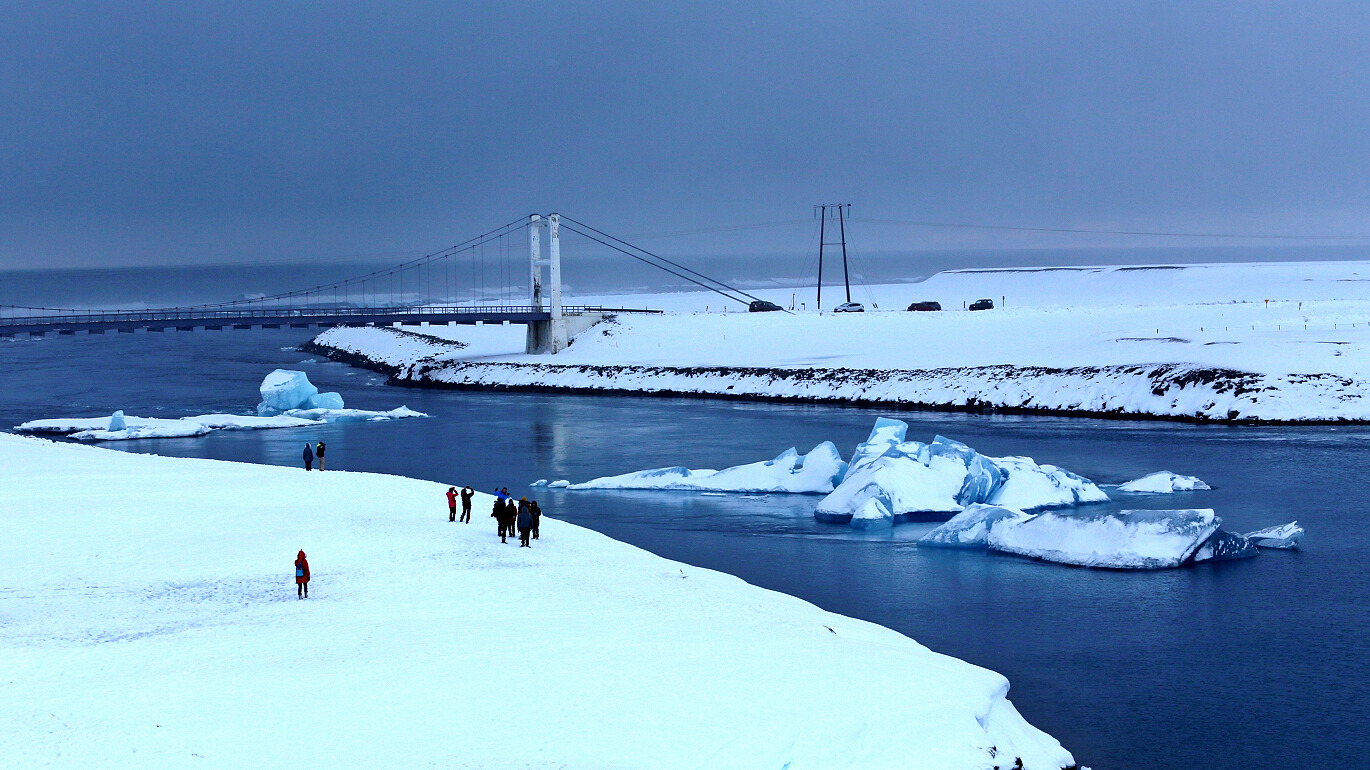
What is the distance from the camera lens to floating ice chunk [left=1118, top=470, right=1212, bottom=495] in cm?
2991

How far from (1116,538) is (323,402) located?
131 feet

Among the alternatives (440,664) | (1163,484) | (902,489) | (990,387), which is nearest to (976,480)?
(902,489)

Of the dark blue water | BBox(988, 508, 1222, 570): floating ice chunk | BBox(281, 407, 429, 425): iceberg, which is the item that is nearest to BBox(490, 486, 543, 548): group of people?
the dark blue water

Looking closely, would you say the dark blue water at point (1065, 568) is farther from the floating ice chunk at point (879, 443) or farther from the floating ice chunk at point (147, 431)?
the floating ice chunk at point (879, 443)

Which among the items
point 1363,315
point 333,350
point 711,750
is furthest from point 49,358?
point 711,750

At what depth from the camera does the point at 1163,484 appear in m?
30.0

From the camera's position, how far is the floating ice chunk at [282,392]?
173 feet

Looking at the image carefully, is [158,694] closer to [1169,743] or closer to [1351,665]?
[1169,743]

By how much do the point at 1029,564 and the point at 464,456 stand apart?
848 inches

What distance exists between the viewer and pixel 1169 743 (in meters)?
14.2

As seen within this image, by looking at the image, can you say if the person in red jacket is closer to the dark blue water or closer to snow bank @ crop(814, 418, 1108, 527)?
the dark blue water

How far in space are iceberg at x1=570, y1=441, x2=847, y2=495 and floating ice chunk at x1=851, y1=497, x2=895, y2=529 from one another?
12.8ft

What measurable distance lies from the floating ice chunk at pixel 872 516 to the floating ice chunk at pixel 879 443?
219cm

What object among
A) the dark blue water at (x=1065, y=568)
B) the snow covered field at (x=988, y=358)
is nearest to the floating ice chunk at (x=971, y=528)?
the dark blue water at (x=1065, y=568)
